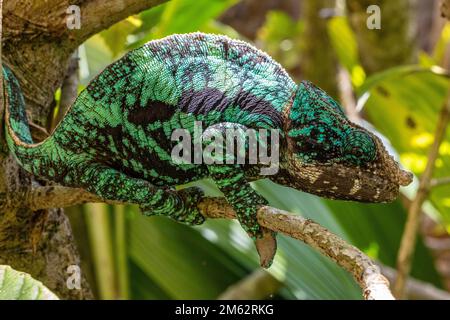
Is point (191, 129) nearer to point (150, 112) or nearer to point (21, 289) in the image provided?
point (150, 112)

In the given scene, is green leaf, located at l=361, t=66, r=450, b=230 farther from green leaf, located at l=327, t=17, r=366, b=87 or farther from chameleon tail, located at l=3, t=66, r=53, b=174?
chameleon tail, located at l=3, t=66, r=53, b=174

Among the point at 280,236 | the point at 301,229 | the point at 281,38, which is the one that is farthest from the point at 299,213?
the point at 281,38

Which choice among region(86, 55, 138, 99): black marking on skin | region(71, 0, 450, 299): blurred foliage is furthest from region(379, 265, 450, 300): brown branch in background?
region(86, 55, 138, 99): black marking on skin

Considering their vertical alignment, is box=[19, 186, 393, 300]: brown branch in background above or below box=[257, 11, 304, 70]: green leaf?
below

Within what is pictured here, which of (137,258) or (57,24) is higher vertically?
(57,24)

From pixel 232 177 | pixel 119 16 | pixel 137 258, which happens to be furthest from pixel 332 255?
pixel 137 258

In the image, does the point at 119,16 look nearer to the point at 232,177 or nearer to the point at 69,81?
the point at 69,81
